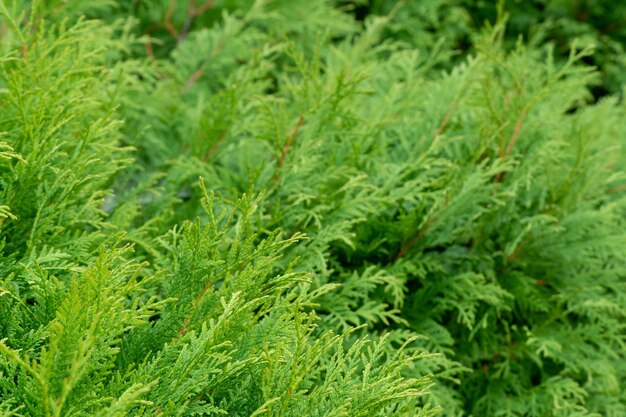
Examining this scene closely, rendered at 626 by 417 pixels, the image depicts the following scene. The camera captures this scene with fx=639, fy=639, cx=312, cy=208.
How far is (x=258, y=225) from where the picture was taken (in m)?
2.03

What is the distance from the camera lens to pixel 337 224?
2045mm

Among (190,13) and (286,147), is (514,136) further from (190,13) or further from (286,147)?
(190,13)

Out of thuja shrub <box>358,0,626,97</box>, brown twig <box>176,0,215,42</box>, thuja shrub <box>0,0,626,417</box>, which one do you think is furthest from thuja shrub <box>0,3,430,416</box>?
thuja shrub <box>358,0,626,97</box>

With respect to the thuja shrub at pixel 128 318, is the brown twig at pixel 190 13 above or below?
below

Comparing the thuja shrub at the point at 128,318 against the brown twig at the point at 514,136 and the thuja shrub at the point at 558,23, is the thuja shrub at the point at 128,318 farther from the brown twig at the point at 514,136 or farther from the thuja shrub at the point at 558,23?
the thuja shrub at the point at 558,23

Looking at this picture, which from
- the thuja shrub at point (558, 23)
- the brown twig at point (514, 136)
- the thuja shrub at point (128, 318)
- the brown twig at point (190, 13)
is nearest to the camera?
the thuja shrub at point (128, 318)

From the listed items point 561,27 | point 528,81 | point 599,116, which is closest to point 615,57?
point 561,27

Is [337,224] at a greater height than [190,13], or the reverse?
[337,224]

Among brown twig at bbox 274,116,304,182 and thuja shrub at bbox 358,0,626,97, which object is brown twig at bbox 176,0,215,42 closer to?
thuja shrub at bbox 358,0,626,97

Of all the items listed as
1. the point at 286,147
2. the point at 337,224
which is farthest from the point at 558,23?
the point at 337,224

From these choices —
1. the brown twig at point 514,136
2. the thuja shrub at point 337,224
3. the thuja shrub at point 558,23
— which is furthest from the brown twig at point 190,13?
the brown twig at point 514,136

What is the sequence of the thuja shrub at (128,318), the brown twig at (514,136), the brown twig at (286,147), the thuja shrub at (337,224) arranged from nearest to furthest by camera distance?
1. the thuja shrub at (128,318)
2. the thuja shrub at (337,224)
3. the brown twig at (286,147)
4. the brown twig at (514,136)

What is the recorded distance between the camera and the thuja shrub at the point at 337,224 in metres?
1.56

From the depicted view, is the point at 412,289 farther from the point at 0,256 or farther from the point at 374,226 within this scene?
the point at 0,256
